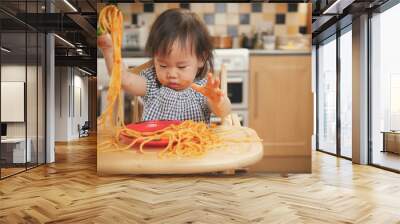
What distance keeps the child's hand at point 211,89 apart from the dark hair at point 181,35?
11 centimetres

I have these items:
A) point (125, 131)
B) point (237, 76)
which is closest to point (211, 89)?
point (237, 76)

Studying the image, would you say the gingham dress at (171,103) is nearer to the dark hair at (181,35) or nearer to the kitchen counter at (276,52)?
the dark hair at (181,35)

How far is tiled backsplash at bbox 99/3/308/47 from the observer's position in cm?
507

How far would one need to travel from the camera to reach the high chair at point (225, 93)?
5008 mm

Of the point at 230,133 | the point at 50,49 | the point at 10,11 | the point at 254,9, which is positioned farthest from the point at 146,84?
the point at 50,49

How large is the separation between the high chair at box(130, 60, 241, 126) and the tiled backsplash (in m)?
0.42

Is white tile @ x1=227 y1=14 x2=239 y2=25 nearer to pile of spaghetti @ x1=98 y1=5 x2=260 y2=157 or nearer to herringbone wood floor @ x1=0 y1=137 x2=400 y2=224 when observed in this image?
pile of spaghetti @ x1=98 y1=5 x2=260 y2=157

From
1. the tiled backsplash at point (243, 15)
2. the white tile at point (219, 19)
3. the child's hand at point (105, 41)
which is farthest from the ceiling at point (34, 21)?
the white tile at point (219, 19)

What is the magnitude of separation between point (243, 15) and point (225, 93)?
3.25ft

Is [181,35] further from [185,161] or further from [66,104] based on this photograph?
[66,104]

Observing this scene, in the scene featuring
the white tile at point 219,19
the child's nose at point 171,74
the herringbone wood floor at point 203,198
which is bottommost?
the herringbone wood floor at point 203,198

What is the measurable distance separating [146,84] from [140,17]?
2.68 ft

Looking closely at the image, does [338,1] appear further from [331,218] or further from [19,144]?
[19,144]

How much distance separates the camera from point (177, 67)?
4.96m
